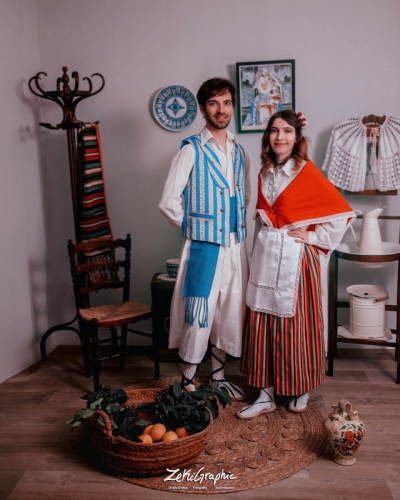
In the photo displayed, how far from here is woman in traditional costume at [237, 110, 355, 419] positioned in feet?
7.47

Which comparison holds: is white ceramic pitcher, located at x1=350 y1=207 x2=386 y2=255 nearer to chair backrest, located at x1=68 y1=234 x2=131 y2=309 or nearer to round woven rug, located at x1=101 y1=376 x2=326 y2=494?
round woven rug, located at x1=101 y1=376 x2=326 y2=494

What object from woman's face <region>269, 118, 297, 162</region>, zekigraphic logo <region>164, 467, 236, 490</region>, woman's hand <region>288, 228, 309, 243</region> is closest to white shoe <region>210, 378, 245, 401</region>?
zekigraphic logo <region>164, 467, 236, 490</region>

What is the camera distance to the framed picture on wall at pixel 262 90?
3068 mm

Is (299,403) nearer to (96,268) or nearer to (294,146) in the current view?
(294,146)

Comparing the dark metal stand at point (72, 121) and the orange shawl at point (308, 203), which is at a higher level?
the dark metal stand at point (72, 121)

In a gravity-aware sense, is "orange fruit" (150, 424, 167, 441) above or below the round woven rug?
above

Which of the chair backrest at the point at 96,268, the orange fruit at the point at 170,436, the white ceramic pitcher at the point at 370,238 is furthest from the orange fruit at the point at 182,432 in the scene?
the white ceramic pitcher at the point at 370,238

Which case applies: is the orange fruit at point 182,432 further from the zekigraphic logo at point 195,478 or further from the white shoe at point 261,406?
the white shoe at point 261,406

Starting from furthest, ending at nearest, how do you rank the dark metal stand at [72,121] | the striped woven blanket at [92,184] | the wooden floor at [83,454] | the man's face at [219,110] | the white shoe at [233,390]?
the striped woven blanket at [92,184], the dark metal stand at [72,121], the white shoe at [233,390], the man's face at [219,110], the wooden floor at [83,454]

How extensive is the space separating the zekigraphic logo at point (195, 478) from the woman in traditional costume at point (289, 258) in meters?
0.45

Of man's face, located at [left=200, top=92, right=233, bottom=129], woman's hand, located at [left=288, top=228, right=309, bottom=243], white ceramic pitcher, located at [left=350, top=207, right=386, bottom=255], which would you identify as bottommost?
white ceramic pitcher, located at [left=350, top=207, right=386, bottom=255]

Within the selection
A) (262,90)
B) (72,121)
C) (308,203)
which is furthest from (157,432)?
(262,90)

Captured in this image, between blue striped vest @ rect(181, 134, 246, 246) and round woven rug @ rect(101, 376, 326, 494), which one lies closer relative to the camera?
round woven rug @ rect(101, 376, 326, 494)

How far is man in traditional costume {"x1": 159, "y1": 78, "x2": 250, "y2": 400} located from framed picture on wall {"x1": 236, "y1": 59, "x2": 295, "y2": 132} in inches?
27.4
